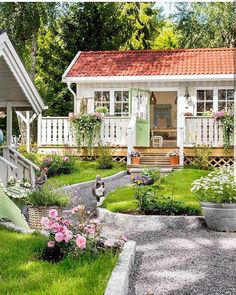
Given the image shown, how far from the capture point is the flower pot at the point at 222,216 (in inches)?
318

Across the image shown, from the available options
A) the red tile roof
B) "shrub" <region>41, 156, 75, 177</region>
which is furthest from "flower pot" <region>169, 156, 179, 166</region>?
the red tile roof

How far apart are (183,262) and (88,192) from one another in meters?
6.62

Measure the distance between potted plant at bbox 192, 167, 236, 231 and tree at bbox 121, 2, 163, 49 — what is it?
2129 cm

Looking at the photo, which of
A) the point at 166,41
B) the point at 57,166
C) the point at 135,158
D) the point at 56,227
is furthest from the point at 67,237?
the point at 166,41

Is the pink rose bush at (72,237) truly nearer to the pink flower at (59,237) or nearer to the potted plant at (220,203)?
the pink flower at (59,237)

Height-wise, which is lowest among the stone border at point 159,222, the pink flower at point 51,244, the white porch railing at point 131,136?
the stone border at point 159,222

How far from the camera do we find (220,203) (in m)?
8.12

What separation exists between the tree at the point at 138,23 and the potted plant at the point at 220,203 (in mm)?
21294

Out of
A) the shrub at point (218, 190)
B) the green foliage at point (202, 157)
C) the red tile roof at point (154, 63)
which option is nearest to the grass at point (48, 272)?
the shrub at point (218, 190)

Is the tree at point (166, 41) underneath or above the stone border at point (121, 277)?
above

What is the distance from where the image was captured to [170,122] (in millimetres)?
24203

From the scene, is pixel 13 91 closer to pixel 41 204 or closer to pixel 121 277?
pixel 41 204

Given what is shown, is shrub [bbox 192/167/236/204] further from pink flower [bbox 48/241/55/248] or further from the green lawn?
the green lawn

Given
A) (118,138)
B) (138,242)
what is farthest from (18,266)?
(118,138)
